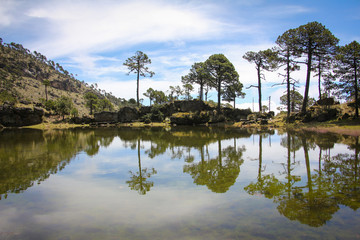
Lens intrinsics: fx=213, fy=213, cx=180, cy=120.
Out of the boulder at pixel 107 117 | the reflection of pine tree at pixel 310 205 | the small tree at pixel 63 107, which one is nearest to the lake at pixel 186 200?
the reflection of pine tree at pixel 310 205

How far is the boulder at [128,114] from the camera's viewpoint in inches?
2616

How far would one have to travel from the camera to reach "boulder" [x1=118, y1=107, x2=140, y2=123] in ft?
218

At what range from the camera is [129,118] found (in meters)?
66.8

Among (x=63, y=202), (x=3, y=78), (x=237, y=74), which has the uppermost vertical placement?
(x=3, y=78)

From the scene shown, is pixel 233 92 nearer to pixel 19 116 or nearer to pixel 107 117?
pixel 107 117

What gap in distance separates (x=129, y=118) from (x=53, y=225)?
6255 cm

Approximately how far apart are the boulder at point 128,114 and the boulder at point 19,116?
87.1ft

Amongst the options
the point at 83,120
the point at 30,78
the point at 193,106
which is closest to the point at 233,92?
the point at 193,106

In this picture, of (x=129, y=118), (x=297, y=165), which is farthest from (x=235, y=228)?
(x=129, y=118)

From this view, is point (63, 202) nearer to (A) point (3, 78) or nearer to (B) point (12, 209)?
(B) point (12, 209)

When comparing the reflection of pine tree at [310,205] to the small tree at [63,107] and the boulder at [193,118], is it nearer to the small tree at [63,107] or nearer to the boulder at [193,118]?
the boulder at [193,118]

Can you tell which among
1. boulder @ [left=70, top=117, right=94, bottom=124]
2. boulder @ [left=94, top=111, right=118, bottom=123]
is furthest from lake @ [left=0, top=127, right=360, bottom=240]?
boulder @ [left=70, top=117, right=94, bottom=124]

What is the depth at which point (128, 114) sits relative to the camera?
6669 cm

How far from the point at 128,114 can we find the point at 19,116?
32.7 metres
